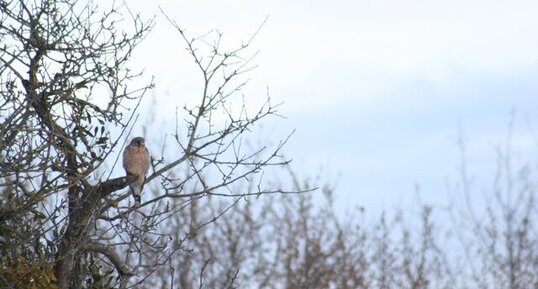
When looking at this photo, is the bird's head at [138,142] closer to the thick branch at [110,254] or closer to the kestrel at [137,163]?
the kestrel at [137,163]

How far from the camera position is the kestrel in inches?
309

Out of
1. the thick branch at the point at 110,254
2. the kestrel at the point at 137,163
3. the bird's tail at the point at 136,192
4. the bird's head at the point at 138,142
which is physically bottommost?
the thick branch at the point at 110,254

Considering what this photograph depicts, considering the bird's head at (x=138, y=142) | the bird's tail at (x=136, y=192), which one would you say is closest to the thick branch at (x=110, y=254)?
the bird's tail at (x=136, y=192)

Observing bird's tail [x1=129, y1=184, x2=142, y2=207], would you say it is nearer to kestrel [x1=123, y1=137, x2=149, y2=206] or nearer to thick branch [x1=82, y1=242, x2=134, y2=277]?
kestrel [x1=123, y1=137, x2=149, y2=206]

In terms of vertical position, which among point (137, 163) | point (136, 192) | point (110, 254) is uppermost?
point (137, 163)

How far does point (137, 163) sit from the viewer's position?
8.02 metres

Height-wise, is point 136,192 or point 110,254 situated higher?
point 136,192

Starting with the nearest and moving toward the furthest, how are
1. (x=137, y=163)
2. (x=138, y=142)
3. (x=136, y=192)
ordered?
(x=136, y=192), (x=137, y=163), (x=138, y=142)

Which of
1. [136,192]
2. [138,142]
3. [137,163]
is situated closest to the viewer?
[136,192]

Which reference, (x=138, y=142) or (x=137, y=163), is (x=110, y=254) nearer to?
(x=137, y=163)

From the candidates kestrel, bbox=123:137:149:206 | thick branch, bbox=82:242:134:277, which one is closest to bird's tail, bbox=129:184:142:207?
kestrel, bbox=123:137:149:206

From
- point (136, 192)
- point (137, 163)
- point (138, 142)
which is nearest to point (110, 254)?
point (136, 192)

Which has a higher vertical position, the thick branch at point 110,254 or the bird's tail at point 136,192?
the bird's tail at point 136,192

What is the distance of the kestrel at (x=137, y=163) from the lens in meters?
7.85
